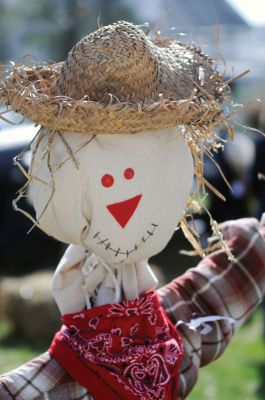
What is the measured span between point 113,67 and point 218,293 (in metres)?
0.72

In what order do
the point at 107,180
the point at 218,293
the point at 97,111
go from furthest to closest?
the point at 218,293 < the point at 107,180 < the point at 97,111

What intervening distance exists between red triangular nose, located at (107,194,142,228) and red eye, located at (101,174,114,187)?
0.16 feet

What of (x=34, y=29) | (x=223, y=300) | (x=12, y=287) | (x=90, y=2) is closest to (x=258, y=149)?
(x=12, y=287)

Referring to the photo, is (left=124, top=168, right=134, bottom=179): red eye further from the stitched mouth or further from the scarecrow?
the stitched mouth

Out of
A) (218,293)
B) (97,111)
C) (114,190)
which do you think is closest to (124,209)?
(114,190)

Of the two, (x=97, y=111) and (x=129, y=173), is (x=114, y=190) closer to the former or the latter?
(x=129, y=173)

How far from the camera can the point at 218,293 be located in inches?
78.3

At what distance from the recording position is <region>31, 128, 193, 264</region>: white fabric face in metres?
1.61

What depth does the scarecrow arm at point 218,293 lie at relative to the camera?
1.91m

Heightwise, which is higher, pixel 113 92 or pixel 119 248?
pixel 113 92

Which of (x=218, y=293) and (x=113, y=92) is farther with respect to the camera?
(x=218, y=293)

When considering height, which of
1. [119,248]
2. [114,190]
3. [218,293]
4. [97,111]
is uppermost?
[97,111]

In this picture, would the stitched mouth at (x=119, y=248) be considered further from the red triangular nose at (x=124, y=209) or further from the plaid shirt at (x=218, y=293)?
the plaid shirt at (x=218, y=293)

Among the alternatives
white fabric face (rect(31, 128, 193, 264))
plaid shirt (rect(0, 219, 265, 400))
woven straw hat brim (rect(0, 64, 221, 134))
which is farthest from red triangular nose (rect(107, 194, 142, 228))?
plaid shirt (rect(0, 219, 265, 400))
